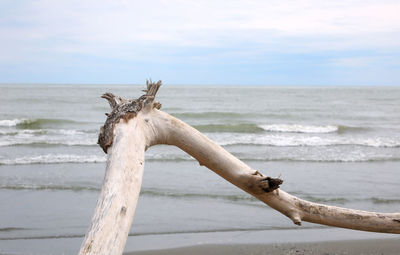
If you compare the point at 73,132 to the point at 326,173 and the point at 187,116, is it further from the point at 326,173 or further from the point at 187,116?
the point at 326,173

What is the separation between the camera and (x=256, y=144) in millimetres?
14047

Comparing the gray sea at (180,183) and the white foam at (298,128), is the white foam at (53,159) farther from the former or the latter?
the white foam at (298,128)

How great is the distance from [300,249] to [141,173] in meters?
3.31

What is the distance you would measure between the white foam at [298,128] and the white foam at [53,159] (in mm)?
9922

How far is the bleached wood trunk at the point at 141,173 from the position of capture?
1.95 meters

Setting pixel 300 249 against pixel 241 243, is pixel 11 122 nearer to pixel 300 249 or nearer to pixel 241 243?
pixel 241 243

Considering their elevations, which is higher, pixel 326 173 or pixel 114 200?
pixel 114 200

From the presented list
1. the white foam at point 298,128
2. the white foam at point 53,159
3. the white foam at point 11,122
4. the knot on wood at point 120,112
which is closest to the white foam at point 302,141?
the white foam at point 298,128

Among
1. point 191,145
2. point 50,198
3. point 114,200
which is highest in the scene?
point 191,145

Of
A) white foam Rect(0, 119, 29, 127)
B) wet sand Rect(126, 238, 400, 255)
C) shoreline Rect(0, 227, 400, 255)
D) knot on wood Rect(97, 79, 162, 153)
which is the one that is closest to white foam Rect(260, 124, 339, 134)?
white foam Rect(0, 119, 29, 127)

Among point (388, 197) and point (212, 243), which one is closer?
point (212, 243)

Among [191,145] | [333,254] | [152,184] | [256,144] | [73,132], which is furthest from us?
[73,132]

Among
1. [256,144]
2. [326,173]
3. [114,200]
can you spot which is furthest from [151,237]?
[256,144]

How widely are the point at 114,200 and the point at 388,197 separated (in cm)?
668
